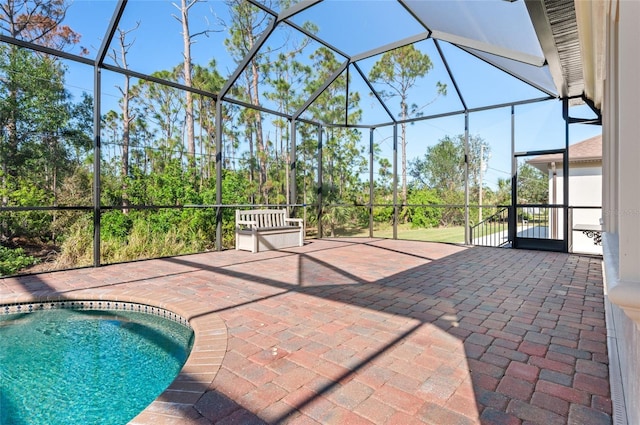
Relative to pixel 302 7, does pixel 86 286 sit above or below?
below

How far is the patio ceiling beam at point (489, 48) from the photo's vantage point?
4.89 meters

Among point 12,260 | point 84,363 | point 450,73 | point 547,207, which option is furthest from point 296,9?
point 12,260

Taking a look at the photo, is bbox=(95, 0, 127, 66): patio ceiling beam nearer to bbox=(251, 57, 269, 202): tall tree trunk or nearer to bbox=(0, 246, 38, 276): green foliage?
bbox=(0, 246, 38, 276): green foliage

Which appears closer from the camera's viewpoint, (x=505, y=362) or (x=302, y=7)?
(x=505, y=362)

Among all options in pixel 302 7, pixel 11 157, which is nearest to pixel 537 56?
pixel 302 7

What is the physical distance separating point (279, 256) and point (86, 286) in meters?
2.81

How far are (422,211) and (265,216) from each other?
8426 millimetres

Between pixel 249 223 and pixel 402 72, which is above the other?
pixel 402 72

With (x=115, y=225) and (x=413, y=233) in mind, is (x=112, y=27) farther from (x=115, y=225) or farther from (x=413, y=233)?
(x=413, y=233)

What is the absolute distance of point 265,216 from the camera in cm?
700

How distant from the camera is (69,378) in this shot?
2.36 m

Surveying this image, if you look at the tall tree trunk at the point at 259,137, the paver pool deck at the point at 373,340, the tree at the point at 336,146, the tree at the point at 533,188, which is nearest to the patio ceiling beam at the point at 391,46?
the tree at the point at 336,146

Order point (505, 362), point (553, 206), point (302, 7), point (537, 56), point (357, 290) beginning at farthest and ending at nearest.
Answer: point (553, 206) < point (302, 7) < point (537, 56) < point (357, 290) < point (505, 362)

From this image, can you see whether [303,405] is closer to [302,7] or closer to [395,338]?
[395,338]
